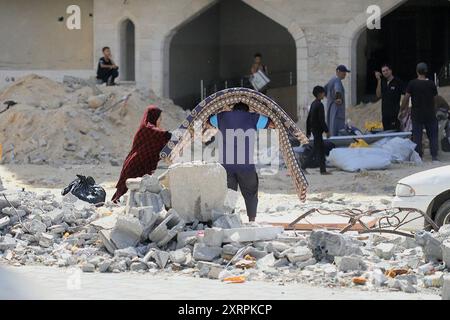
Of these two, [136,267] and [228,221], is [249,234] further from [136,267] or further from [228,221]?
[136,267]

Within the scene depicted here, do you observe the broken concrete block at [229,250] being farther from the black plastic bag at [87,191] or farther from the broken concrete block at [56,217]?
the black plastic bag at [87,191]

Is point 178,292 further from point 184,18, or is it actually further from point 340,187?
point 184,18

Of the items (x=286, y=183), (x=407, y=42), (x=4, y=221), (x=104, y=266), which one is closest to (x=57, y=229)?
(x=4, y=221)

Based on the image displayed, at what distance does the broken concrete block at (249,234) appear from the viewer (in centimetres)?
973

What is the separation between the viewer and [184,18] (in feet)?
80.6

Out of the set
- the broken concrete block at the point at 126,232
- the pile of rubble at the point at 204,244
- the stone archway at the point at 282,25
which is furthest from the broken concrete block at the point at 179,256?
the stone archway at the point at 282,25

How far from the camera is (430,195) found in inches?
418

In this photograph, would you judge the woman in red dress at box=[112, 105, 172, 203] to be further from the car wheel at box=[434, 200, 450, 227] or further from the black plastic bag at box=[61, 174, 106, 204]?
the car wheel at box=[434, 200, 450, 227]

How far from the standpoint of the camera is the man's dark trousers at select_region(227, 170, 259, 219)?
11.1 m

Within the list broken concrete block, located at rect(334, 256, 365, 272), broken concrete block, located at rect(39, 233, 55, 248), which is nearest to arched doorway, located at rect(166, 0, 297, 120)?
broken concrete block, located at rect(39, 233, 55, 248)

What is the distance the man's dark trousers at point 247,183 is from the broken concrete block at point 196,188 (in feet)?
2.29

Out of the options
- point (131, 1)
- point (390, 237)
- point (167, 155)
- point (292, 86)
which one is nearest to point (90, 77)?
point (131, 1)

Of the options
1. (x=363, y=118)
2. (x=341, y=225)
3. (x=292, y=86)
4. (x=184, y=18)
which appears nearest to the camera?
(x=341, y=225)

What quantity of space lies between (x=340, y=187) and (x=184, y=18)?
935 cm
